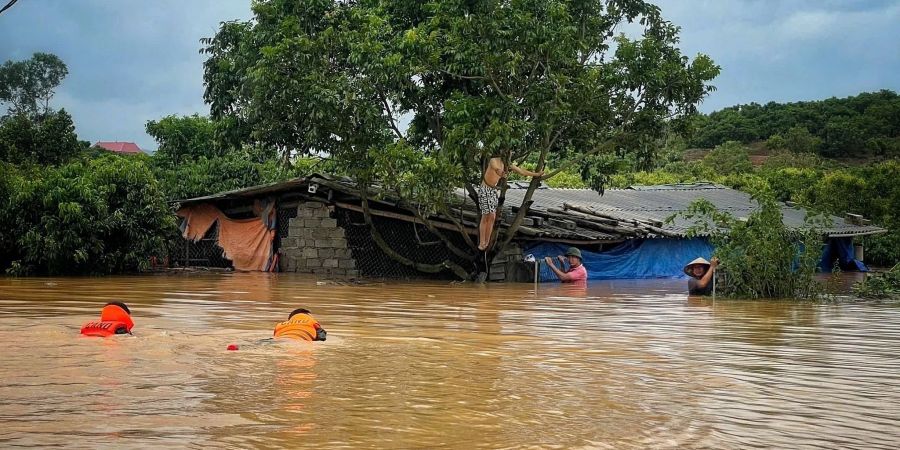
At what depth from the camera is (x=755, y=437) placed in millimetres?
5000

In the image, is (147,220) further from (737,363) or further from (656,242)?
(737,363)

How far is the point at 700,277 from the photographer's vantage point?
15.4 meters

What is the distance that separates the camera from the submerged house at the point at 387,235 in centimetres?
1922

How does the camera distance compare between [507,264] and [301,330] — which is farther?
[507,264]

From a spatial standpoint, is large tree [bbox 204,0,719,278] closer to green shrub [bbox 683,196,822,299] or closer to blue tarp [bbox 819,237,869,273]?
green shrub [bbox 683,196,822,299]

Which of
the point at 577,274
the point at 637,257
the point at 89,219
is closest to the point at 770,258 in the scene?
the point at 577,274

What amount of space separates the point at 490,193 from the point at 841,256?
13.5 metres

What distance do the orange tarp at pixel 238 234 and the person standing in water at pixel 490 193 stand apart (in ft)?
19.1

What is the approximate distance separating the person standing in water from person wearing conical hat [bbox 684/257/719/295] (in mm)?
2969

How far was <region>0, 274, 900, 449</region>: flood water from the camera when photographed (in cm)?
492

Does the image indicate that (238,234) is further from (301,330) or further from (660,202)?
(301,330)

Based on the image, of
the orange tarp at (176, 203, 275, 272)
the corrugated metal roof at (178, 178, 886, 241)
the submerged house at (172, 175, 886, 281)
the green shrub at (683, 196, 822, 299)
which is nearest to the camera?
the green shrub at (683, 196, 822, 299)

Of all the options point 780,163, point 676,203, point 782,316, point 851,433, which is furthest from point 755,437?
point 780,163

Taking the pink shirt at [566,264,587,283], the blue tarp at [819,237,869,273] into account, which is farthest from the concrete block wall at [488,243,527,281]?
the blue tarp at [819,237,869,273]
